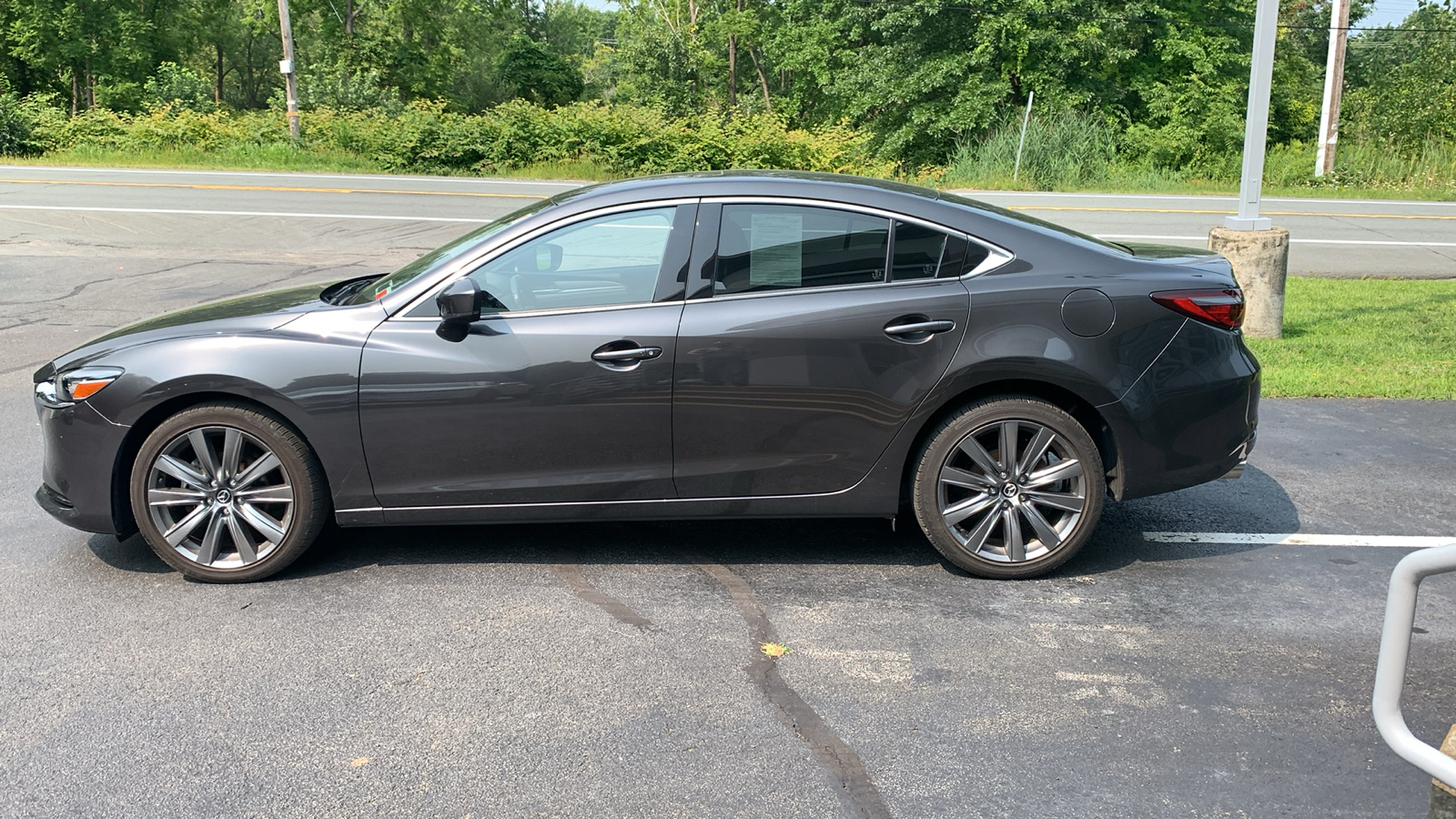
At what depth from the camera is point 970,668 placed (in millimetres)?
3977

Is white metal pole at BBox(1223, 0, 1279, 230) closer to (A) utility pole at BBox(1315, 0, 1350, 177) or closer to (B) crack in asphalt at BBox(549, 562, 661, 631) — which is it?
(B) crack in asphalt at BBox(549, 562, 661, 631)

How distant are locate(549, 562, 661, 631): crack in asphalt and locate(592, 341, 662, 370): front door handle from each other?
0.89 metres

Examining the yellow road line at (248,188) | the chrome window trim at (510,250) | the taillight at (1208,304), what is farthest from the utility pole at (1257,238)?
the yellow road line at (248,188)

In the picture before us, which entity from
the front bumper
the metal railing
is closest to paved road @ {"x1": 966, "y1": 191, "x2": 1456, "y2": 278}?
the metal railing

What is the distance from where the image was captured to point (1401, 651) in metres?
2.20

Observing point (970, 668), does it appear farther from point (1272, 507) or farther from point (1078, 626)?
point (1272, 507)

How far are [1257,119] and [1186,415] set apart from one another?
5.13 metres

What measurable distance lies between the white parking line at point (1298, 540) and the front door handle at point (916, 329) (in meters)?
1.55

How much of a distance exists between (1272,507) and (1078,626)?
1903mm

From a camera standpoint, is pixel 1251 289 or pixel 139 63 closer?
pixel 1251 289

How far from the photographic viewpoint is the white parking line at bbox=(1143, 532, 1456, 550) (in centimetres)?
513

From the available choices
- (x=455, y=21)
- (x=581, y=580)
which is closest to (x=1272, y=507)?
(x=581, y=580)

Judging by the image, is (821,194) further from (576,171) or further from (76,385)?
(576,171)

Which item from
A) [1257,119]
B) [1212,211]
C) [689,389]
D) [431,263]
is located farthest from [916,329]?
[1212,211]
